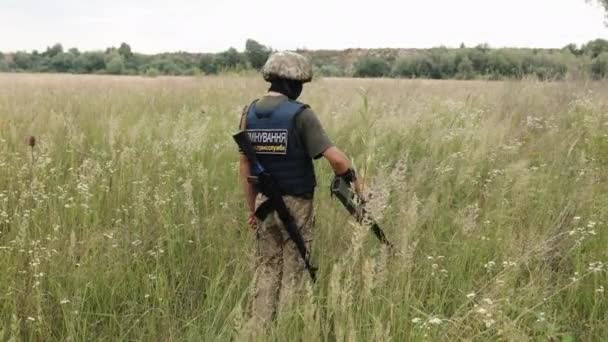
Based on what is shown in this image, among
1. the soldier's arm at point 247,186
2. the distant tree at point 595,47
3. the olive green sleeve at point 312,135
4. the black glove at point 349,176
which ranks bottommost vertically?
the soldier's arm at point 247,186

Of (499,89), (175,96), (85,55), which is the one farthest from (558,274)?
(85,55)

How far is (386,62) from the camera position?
121 feet

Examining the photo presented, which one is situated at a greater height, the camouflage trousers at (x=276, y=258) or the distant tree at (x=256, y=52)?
the distant tree at (x=256, y=52)

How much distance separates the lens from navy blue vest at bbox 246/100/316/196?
301cm

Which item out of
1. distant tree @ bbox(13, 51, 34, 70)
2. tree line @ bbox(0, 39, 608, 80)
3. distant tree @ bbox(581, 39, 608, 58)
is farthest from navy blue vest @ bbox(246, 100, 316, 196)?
distant tree @ bbox(13, 51, 34, 70)

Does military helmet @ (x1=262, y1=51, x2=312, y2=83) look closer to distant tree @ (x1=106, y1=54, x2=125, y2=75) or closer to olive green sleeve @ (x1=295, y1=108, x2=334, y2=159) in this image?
olive green sleeve @ (x1=295, y1=108, x2=334, y2=159)

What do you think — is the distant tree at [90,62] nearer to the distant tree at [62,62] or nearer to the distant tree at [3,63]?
the distant tree at [62,62]

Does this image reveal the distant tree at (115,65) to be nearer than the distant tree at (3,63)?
Yes

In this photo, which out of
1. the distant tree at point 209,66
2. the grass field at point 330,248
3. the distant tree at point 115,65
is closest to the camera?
the grass field at point 330,248

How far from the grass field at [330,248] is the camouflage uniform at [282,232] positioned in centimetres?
15

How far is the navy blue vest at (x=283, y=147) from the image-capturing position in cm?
301

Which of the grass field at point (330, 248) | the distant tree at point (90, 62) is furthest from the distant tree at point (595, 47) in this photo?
the distant tree at point (90, 62)

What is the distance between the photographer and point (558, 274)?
3.26 metres

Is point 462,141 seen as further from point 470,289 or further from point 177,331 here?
point 177,331
